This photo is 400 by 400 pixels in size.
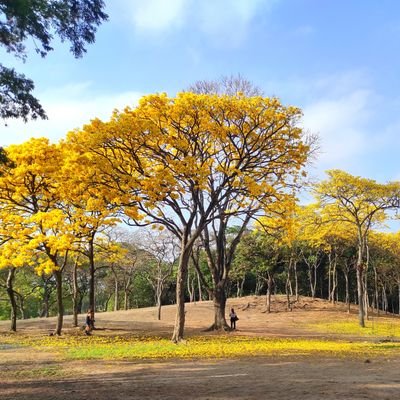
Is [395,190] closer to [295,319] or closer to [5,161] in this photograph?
[295,319]

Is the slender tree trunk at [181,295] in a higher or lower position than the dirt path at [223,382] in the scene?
higher

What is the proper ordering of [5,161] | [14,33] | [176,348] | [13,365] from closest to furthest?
[14,33] → [5,161] → [13,365] → [176,348]

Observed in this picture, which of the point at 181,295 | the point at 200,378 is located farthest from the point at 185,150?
the point at 200,378

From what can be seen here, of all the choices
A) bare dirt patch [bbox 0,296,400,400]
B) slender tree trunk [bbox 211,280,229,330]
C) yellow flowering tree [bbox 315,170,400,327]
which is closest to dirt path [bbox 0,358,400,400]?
bare dirt patch [bbox 0,296,400,400]

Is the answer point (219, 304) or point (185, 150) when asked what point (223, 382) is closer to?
point (185, 150)

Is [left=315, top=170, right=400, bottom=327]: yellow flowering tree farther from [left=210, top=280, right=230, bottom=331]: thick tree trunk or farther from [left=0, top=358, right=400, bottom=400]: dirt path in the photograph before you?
[left=0, top=358, right=400, bottom=400]: dirt path

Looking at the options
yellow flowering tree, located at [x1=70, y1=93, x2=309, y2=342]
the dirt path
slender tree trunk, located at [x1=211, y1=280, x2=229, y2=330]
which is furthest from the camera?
slender tree trunk, located at [x1=211, y1=280, x2=229, y2=330]

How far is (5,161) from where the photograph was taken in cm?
870

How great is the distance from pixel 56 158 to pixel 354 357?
1433 centimetres

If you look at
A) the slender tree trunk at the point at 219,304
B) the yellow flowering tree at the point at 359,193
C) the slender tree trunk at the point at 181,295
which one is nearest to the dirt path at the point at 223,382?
the slender tree trunk at the point at 181,295

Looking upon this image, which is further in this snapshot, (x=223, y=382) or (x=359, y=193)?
(x=359, y=193)

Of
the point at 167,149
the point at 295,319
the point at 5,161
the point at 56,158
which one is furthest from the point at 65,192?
the point at 295,319

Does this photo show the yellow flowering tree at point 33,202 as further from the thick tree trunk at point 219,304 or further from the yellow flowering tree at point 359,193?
the yellow flowering tree at point 359,193

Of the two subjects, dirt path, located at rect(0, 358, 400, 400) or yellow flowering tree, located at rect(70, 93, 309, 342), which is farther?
yellow flowering tree, located at rect(70, 93, 309, 342)
